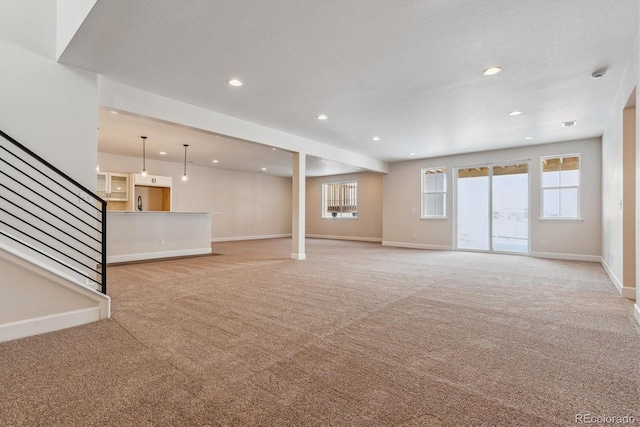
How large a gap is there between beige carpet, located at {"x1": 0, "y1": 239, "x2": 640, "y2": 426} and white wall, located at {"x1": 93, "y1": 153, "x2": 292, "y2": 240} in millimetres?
6529

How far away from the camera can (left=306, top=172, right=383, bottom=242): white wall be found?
1142cm

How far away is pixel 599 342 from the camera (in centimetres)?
241

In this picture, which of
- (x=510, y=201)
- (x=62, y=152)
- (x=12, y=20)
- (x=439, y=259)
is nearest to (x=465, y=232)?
(x=510, y=201)

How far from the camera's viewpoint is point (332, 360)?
2.07m

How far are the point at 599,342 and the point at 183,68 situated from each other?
485cm

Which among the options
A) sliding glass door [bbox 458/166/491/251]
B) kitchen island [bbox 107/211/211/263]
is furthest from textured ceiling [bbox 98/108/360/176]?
sliding glass door [bbox 458/166/491/251]

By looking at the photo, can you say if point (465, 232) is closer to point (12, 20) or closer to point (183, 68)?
point (183, 68)

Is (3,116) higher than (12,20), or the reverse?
(12,20)

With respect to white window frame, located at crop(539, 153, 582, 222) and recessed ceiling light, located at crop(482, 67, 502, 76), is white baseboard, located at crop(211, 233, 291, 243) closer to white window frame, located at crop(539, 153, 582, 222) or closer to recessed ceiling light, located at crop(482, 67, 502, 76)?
white window frame, located at crop(539, 153, 582, 222)

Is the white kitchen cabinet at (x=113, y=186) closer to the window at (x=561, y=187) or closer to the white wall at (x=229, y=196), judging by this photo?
the white wall at (x=229, y=196)

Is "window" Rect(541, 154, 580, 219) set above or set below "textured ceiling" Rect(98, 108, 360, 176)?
below

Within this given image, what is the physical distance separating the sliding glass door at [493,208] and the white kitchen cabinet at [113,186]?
9652 millimetres

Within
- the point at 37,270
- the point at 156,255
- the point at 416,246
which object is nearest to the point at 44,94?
the point at 37,270

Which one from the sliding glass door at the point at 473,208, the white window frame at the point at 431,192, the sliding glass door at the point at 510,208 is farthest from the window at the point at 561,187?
the white window frame at the point at 431,192
